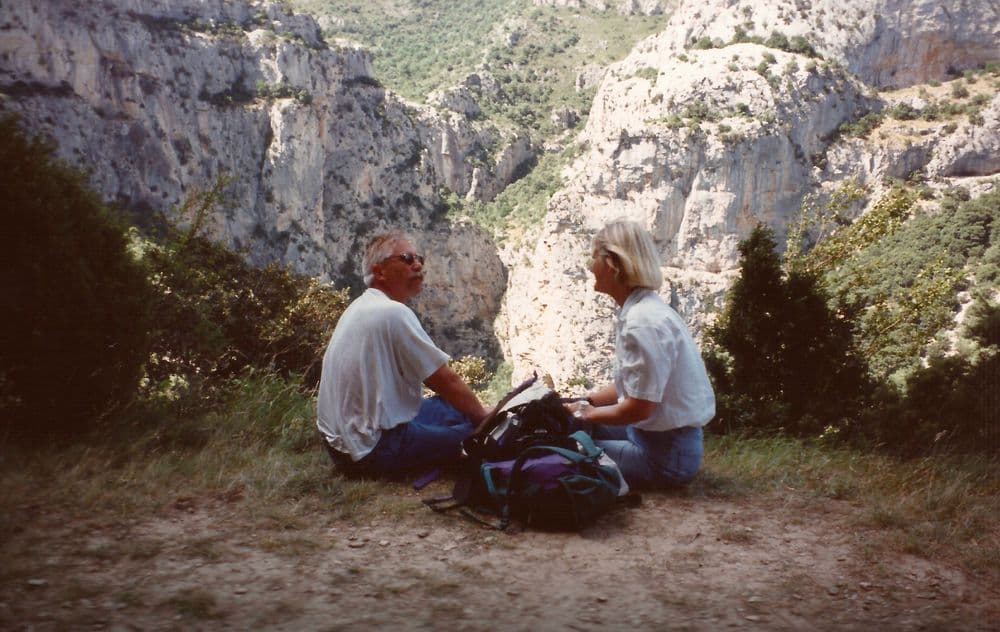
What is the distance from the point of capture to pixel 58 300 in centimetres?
323

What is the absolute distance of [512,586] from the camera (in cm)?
224

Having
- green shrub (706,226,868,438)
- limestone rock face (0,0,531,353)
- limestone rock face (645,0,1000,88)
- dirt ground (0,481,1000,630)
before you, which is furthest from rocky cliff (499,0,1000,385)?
dirt ground (0,481,1000,630)

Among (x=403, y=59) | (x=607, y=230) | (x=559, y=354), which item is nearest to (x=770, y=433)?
(x=607, y=230)

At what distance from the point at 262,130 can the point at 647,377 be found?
162ft

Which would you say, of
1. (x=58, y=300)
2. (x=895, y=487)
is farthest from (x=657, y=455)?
(x=58, y=300)

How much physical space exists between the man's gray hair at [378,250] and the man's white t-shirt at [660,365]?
131cm

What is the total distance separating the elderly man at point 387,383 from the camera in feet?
9.91

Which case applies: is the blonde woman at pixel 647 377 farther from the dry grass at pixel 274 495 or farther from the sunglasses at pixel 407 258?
the sunglasses at pixel 407 258

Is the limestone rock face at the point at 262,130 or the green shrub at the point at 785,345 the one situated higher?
the limestone rock face at the point at 262,130

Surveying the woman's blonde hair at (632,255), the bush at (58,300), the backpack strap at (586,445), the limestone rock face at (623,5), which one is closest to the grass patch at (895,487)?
the backpack strap at (586,445)

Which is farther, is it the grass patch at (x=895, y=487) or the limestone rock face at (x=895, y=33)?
the limestone rock face at (x=895, y=33)

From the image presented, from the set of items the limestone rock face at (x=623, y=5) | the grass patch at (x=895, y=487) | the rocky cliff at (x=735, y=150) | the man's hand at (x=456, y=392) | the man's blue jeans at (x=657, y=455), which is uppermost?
the limestone rock face at (x=623, y=5)

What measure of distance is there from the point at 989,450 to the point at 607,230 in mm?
3975

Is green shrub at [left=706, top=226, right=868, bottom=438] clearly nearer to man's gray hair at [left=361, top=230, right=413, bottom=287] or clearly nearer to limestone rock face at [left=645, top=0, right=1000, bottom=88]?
→ man's gray hair at [left=361, top=230, right=413, bottom=287]
